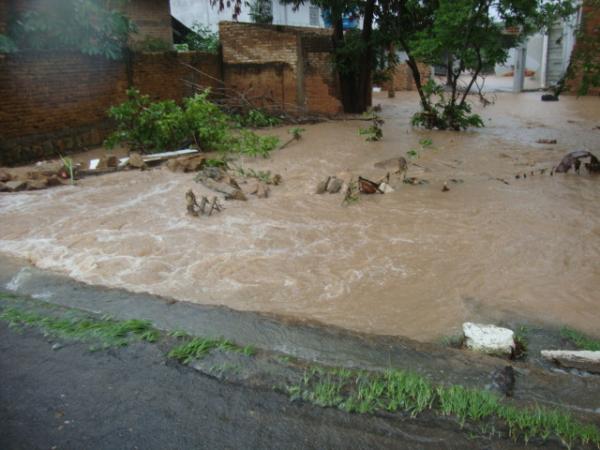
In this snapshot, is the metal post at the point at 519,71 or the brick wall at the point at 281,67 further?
the metal post at the point at 519,71

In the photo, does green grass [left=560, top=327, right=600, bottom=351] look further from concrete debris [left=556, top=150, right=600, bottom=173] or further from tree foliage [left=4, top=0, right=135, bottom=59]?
tree foliage [left=4, top=0, right=135, bottom=59]

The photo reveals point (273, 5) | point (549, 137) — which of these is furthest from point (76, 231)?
point (273, 5)

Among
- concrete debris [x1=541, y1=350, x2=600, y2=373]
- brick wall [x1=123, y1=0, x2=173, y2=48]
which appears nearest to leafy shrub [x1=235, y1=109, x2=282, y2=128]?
brick wall [x1=123, y1=0, x2=173, y2=48]

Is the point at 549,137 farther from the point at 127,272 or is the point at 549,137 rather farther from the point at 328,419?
the point at 328,419

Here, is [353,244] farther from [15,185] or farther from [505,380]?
[15,185]

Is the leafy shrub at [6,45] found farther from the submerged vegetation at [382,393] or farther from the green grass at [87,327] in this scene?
the submerged vegetation at [382,393]

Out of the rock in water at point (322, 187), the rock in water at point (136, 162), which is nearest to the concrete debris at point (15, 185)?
the rock in water at point (136, 162)

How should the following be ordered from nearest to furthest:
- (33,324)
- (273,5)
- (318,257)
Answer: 1. (33,324)
2. (318,257)
3. (273,5)

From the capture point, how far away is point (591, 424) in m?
2.19

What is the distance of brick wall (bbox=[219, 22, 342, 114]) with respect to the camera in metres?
14.7

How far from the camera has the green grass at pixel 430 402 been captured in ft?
6.97

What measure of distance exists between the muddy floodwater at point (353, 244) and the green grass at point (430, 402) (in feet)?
4.14

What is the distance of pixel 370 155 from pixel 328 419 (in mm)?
8357

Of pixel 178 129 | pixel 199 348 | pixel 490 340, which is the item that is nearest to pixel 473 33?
pixel 178 129
